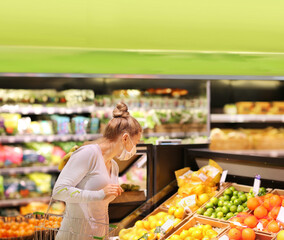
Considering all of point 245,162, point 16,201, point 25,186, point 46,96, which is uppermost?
point 46,96

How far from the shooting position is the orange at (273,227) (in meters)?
2.18

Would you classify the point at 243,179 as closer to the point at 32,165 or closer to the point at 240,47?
the point at 240,47

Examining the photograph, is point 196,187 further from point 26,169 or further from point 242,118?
point 242,118

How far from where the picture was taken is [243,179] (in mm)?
2975

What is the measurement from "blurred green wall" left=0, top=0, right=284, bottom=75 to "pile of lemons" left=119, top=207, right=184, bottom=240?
2.09m

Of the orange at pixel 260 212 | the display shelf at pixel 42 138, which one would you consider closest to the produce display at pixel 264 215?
the orange at pixel 260 212

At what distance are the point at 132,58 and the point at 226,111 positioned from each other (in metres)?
6.06

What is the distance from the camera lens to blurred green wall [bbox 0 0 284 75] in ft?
1.43

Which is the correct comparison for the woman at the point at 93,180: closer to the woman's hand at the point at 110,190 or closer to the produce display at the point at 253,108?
the woman's hand at the point at 110,190

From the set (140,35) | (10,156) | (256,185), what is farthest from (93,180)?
(10,156)

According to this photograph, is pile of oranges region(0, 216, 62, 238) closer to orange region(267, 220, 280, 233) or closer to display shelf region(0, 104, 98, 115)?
orange region(267, 220, 280, 233)

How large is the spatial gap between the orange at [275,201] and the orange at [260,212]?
0.06 m

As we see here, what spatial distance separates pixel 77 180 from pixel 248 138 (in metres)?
4.64

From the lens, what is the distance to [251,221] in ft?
7.53
